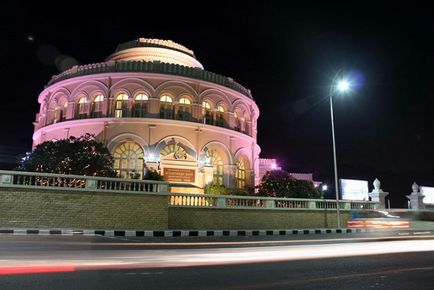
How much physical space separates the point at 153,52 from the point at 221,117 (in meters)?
8.23

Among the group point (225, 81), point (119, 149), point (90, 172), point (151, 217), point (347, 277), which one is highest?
point (225, 81)

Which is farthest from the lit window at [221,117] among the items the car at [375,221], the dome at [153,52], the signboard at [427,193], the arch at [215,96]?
the signboard at [427,193]

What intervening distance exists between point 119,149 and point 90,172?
27.1 ft

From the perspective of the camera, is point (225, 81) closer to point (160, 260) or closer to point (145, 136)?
point (145, 136)

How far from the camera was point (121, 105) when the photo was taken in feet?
106

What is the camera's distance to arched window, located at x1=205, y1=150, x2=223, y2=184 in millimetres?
33312

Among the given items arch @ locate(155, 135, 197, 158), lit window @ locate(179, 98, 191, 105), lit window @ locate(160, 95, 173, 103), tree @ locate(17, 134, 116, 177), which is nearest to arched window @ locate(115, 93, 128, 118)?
lit window @ locate(160, 95, 173, 103)

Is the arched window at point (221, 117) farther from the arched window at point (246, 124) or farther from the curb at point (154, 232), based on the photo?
the curb at point (154, 232)

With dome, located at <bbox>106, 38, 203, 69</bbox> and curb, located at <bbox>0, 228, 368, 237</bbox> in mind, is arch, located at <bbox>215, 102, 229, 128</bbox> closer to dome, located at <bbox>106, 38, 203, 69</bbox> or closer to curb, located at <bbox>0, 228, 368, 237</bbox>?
dome, located at <bbox>106, 38, 203, 69</bbox>

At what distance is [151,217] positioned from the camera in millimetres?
17969

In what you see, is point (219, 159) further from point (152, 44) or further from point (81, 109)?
point (152, 44)

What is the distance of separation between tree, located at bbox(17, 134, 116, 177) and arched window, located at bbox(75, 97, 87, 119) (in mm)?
7980

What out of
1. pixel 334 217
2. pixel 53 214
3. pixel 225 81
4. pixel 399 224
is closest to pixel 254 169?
pixel 225 81

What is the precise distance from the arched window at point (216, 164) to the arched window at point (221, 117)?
102 inches
